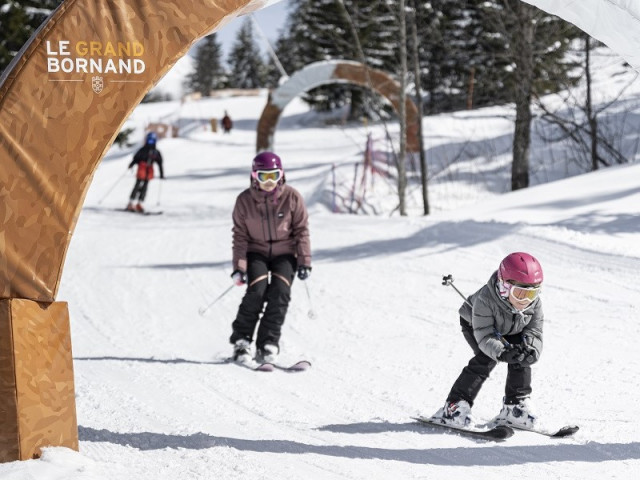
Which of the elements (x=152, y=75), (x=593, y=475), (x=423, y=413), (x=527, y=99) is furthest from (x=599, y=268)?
(x=527, y=99)

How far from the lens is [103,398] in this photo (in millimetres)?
6383

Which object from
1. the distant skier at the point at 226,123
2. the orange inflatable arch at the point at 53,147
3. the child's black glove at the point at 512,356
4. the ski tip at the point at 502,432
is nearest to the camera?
the orange inflatable arch at the point at 53,147

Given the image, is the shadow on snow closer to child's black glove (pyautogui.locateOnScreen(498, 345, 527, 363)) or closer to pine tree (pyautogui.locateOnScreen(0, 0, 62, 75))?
child's black glove (pyautogui.locateOnScreen(498, 345, 527, 363))

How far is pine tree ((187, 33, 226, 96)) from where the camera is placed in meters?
84.8

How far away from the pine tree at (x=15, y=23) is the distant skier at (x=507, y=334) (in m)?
26.3

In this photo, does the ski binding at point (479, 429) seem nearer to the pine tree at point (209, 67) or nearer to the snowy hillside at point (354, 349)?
the snowy hillside at point (354, 349)

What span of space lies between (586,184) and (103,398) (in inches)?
360

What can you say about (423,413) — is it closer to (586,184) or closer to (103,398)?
(103,398)

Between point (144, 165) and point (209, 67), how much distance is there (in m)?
71.2

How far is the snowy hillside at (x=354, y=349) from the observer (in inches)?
197

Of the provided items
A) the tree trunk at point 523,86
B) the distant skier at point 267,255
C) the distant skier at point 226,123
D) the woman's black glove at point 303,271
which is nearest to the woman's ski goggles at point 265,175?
the distant skier at point 267,255

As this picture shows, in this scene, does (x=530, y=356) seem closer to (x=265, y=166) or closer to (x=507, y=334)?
(x=507, y=334)

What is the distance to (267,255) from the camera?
7422 millimetres

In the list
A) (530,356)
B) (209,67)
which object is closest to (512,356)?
(530,356)
